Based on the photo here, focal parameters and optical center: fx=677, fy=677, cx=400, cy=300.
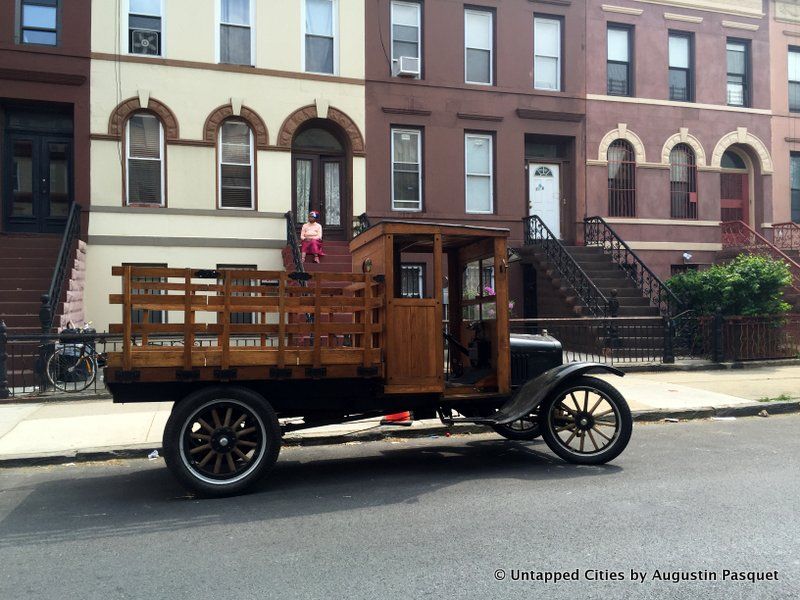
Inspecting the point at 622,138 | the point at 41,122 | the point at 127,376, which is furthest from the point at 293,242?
the point at 622,138

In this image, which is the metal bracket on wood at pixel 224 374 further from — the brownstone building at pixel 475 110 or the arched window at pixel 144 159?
the brownstone building at pixel 475 110

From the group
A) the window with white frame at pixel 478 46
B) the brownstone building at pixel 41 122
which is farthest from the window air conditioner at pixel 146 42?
the window with white frame at pixel 478 46

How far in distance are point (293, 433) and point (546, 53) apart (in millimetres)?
15056

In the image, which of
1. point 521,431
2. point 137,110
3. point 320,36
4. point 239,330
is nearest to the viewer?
point 239,330

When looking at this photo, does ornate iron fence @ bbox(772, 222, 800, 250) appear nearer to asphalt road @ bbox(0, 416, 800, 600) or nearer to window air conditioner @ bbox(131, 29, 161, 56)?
asphalt road @ bbox(0, 416, 800, 600)

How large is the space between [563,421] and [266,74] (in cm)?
1326

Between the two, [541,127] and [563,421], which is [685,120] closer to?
[541,127]

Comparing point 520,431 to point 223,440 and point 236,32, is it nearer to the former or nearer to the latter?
point 223,440

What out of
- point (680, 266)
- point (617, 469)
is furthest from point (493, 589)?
point (680, 266)

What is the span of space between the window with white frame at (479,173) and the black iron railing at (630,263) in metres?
2.97

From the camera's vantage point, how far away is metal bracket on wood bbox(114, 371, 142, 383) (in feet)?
18.5

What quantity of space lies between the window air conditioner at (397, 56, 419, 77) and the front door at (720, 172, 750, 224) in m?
10.5

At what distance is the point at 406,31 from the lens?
59.7ft

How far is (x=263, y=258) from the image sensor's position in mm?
16656
